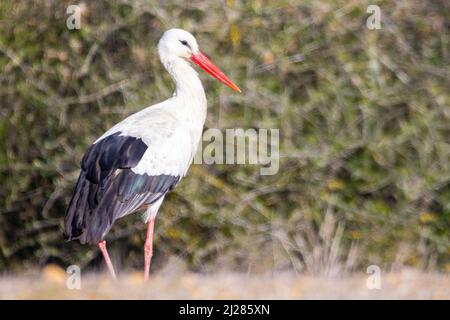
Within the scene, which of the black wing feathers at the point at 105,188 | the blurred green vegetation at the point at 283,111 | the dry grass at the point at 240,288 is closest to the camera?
the dry grass at the point at 240,288

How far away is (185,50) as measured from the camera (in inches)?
298

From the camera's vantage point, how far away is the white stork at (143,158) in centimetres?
675

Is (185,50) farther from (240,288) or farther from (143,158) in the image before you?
(240,288)

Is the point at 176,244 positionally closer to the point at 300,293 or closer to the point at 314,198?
the point at 314,198

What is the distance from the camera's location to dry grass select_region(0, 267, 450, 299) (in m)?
6.29

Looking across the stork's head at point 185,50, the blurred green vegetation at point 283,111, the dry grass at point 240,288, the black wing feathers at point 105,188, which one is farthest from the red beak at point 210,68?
the dry grass at point 240,288

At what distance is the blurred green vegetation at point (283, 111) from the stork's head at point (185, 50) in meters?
0.57

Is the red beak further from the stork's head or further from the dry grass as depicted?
the dry grass

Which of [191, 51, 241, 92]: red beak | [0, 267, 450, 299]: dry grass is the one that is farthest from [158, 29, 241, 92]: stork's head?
[0, 267, 450, 299]: dry grass

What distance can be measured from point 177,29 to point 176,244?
1788 millimetres

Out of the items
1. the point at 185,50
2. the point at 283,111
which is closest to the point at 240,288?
the point at 185,50

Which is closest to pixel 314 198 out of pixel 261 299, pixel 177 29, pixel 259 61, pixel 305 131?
pixel 305 131

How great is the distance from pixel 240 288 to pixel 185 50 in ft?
5.80

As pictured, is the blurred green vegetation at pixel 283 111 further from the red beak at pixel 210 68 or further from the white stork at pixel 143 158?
the white stork at pixel 143 158
